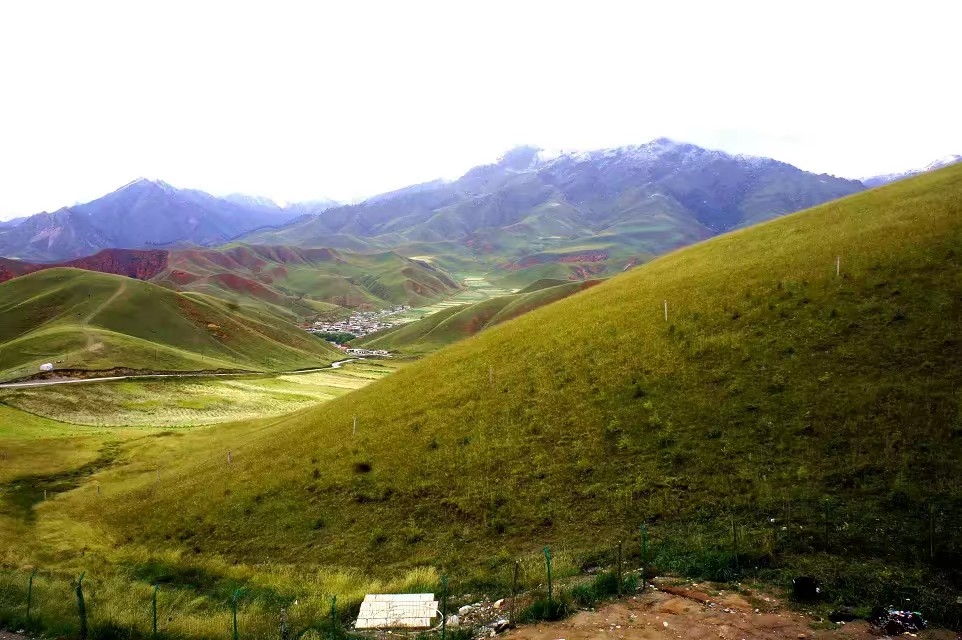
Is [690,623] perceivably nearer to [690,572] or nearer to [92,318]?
[690,572]

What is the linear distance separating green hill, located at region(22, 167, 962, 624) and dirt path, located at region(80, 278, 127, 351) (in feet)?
334

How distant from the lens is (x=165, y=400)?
99000 millimetres

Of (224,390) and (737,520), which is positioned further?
(224,390)

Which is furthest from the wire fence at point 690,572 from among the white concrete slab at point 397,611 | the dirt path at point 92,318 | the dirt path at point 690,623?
the dirt path at point 92,318

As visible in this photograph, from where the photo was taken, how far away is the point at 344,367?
179250mm

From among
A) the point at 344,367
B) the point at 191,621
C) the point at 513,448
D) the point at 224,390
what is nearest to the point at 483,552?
the point at 513,448

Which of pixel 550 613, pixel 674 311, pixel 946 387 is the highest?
pixel 674 311

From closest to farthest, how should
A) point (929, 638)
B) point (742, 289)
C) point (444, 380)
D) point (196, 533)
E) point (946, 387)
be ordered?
point (929, 638), point (946, 387), point (196, 533), point (742, 289), point (444, 380)

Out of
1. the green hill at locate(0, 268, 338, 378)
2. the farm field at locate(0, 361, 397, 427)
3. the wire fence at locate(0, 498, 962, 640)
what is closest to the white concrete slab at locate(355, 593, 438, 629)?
the wire fence at locate(0, 498, 962, 640)

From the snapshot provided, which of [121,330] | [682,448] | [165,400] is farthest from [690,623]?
[121,330]

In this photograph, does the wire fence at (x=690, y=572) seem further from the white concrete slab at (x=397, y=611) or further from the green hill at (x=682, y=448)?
the white concrete slab at (x=397, y=611)

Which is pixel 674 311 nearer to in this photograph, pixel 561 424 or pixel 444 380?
pixel 561 424

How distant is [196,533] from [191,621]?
1485cm

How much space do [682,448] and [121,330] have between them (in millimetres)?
177089
